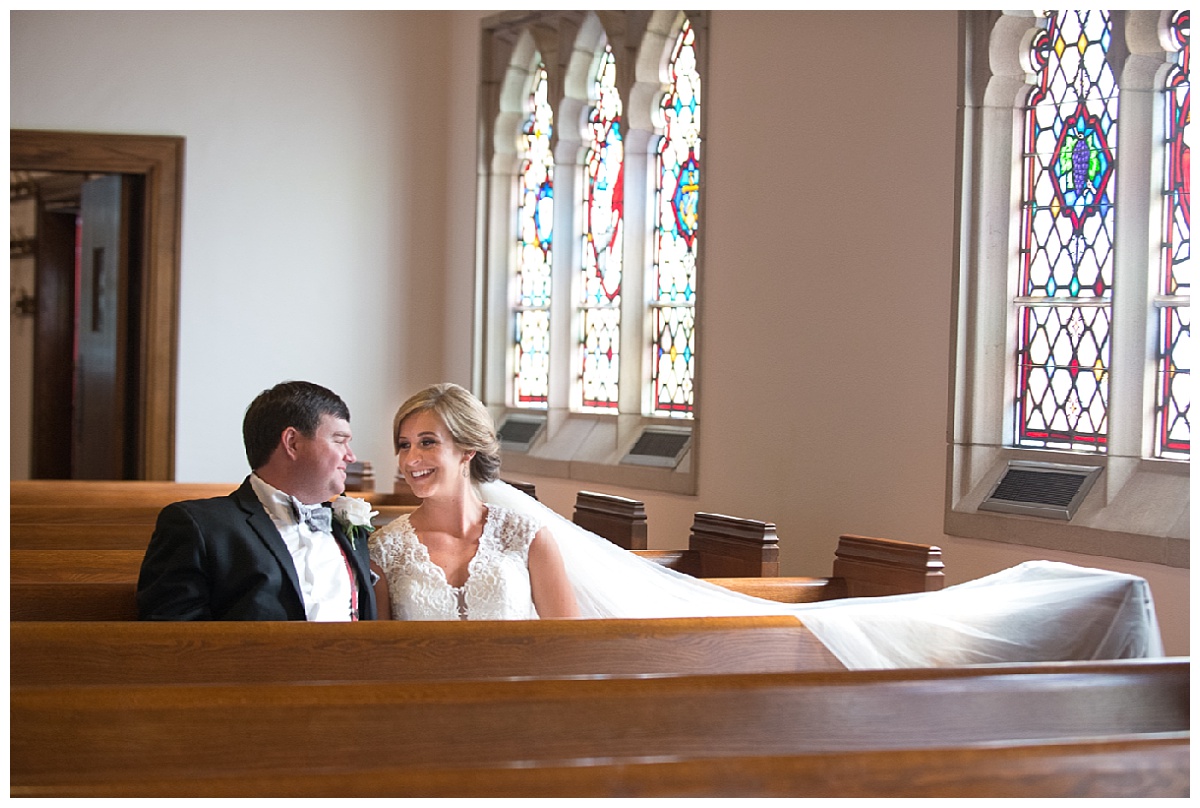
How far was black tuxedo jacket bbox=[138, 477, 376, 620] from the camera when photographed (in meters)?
2.93

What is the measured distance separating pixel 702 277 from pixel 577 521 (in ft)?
7.06

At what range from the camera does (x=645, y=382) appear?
8039 mm

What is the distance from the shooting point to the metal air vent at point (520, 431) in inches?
346

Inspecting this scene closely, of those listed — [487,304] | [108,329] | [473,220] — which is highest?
[473,220]

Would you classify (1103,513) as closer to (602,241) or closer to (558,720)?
(558,720)

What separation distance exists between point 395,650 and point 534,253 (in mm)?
6640

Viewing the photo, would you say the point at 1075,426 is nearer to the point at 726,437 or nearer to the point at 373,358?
the point at 726,437

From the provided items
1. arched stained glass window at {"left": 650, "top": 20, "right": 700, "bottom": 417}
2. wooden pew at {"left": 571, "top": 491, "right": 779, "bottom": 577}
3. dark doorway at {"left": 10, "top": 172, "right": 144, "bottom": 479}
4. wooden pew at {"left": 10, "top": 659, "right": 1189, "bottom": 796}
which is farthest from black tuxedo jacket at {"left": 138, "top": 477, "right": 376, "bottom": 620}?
dark doorway at {"left": 10, "top": 172, "right": 144, "bottom": 479}

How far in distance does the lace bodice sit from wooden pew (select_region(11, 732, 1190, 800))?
1.51 meters

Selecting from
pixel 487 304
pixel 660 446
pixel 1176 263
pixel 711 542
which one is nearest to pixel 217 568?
pixel 711 542

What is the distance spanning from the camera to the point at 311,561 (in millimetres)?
3180

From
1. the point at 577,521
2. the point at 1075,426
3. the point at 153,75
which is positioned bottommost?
the point at 577,521
